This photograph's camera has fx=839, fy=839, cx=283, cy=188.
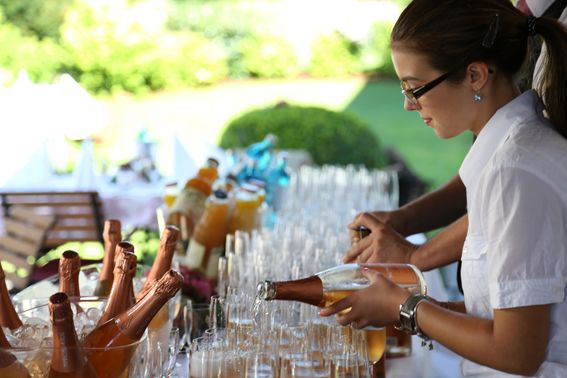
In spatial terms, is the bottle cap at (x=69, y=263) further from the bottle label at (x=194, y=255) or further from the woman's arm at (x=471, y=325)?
the bottle label at (x=194, y=255)

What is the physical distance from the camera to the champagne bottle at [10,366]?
144 centimetres

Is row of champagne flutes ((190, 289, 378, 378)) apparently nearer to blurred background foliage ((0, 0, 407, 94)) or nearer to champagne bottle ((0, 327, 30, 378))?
champagne bottle ((0, 327, 30, 378))

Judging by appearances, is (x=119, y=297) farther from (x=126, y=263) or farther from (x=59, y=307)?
(x=59, y=307)

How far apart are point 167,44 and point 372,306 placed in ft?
43.8

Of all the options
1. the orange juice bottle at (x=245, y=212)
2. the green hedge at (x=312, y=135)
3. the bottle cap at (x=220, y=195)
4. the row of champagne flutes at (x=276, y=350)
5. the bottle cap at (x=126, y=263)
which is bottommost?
the row of champagne flutes at (x=276, y=350)

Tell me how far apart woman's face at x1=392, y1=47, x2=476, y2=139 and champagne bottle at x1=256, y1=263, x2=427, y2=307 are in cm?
33

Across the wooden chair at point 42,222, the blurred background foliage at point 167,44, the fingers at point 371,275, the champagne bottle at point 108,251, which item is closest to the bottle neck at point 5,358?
the champagne bottle at point 108,251

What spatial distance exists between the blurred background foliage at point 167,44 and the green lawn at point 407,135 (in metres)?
0.90

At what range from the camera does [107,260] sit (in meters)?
2.07

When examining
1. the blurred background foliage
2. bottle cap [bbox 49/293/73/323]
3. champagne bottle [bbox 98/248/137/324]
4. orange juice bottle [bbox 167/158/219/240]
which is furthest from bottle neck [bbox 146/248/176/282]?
the blurred background foliage

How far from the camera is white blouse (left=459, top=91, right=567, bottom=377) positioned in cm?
153

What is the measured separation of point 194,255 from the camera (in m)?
2.88

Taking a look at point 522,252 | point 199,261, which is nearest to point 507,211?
point 522,252

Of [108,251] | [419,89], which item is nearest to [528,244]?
[419,89]
